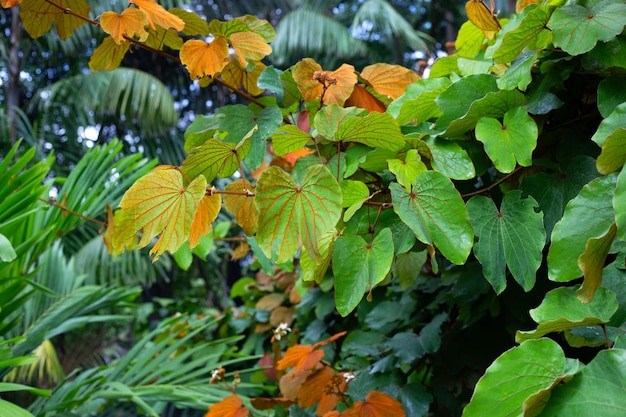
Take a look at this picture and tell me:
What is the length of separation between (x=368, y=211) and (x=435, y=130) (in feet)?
0.43

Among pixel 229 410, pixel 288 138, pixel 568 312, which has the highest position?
pixel 288 138

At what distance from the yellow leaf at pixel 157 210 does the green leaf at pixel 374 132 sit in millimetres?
162

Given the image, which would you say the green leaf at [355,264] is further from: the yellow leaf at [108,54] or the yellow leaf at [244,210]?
the yellow leaf at [108,54]

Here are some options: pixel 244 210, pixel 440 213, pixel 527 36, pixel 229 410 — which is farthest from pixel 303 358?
pixel 527 36

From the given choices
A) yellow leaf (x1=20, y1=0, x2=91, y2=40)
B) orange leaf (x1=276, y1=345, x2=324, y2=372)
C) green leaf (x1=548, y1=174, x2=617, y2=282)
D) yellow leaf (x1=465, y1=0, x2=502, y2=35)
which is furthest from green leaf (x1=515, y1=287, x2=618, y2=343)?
yellow leaf (x1=20, y1=0, x2=91, y2=40)

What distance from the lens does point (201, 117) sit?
0.74 meters

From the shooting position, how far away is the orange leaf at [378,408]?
77cm

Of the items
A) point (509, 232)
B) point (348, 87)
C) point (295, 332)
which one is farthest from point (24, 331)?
point (509, 232)

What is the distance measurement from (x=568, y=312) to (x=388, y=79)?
1.28 ft

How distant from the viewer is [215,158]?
1.99 feet

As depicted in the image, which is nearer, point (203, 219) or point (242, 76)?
point (203, 219)

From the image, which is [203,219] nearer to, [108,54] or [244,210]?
[244,210]

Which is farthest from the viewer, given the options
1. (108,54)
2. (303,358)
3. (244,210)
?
(303,358)

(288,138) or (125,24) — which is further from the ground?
(125,24)
